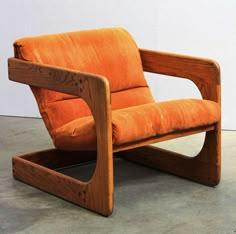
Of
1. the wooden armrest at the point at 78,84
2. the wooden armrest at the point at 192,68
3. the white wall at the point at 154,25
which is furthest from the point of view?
the white wall at the point at 154,25

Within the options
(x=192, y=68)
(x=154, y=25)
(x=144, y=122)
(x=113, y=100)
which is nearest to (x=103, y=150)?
(x=144, y=122)

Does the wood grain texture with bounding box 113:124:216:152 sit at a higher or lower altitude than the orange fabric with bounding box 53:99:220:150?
lower

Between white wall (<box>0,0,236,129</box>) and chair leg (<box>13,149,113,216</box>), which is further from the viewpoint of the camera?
white wall (<box>0,0,236,129</box>)

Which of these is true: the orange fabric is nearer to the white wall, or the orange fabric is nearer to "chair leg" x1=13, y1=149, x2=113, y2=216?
"chair leg" x1=13, y1=149, x2=113, y2=216

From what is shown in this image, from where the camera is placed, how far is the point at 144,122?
3.23 meters

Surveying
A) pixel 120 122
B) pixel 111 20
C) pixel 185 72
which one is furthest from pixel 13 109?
pixel 120 122

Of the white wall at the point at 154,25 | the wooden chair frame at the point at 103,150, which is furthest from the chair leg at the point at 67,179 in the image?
the white wall at the point at 154,25

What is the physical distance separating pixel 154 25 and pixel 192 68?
41.0 inches

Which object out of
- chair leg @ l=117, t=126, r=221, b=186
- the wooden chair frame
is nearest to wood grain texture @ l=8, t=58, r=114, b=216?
the wooden chair frame

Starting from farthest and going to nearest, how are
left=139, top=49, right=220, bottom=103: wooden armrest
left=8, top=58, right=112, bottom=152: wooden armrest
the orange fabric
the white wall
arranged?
the white wall, left=139, top=49, right=220, bottom=103: wooden armrest, the orange fabric, left=8, top=58, right=112, bottom=152: wooden armrest

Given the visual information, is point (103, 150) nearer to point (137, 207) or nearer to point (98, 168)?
point (98, 168)

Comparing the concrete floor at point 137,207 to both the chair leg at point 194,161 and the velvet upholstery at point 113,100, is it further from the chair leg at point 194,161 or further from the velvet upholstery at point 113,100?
the velvet upholstery at point 113,100

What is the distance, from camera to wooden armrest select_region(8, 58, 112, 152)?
10.1 feet

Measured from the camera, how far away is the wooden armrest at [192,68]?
3.57 m
